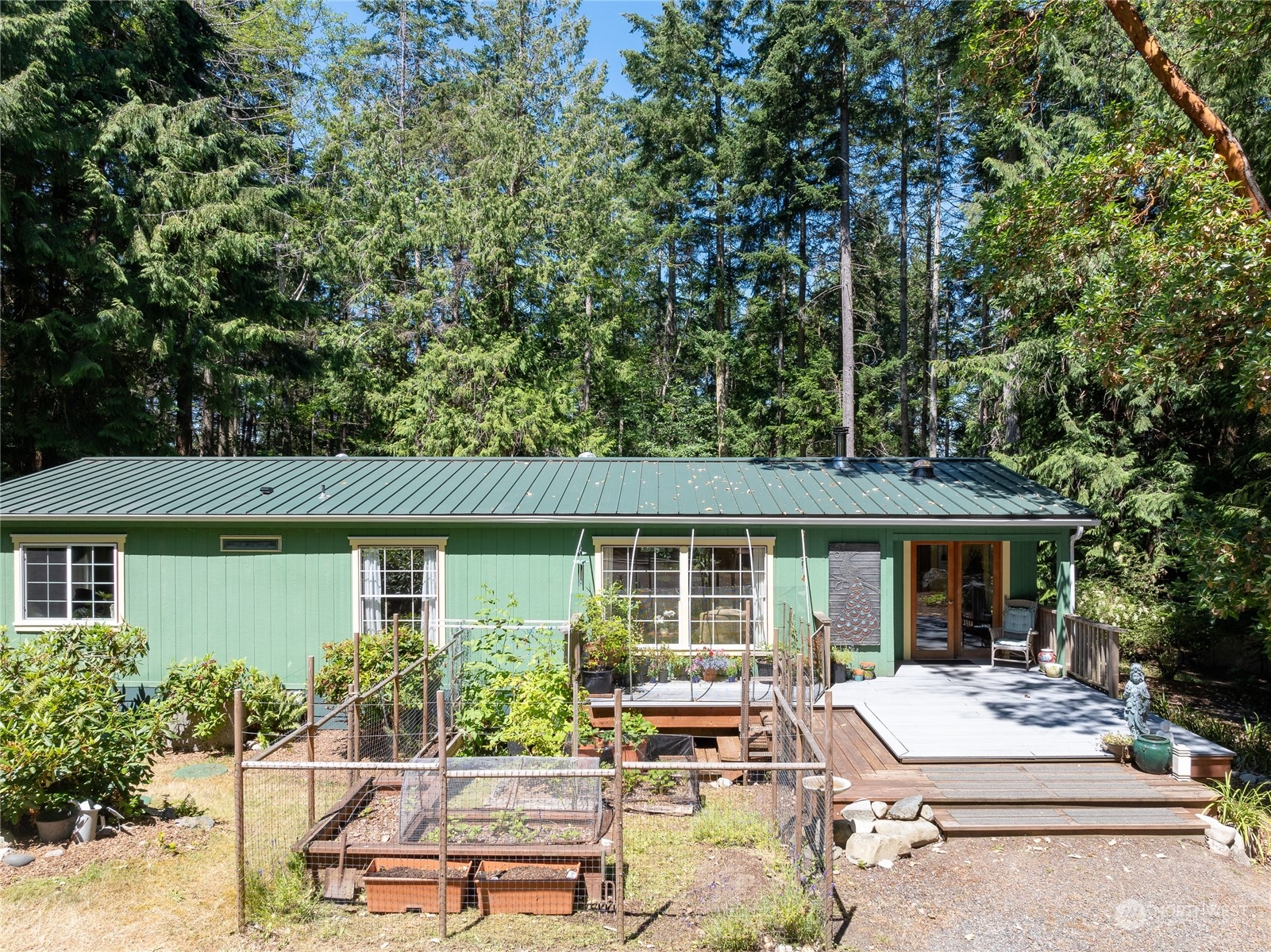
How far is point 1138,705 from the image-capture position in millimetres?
7000

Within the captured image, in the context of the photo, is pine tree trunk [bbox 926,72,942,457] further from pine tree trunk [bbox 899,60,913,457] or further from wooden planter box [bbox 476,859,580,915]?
wooden planter box [bbox 476,859,580,915]

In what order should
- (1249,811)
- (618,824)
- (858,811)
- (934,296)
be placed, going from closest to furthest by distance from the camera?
(618,824), (1249,811), (858,811), (934,296)

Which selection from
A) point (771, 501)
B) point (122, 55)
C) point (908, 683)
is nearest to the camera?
point (908, 683)

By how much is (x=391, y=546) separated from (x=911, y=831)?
7015mm

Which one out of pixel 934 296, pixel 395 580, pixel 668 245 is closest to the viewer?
pixel 395 580

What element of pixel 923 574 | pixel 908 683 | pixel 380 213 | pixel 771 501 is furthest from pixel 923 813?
pixel 380 213

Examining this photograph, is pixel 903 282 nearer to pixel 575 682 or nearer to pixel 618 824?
pixel 575 682

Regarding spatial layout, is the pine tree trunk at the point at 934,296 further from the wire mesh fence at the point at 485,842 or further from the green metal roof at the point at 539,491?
the wire mesh fence at the point at 485,842

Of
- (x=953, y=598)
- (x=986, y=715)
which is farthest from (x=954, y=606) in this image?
(x=986, y=715)

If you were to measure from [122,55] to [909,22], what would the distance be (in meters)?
18.6

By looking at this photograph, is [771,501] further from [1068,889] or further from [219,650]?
[219,650]

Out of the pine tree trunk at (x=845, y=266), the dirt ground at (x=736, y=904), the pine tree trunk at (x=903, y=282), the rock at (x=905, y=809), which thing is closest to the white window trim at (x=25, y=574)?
the dirt ground at (x=736, y=904)

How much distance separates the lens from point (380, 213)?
59.9 ft

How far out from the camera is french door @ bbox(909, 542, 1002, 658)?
10.9 meters
